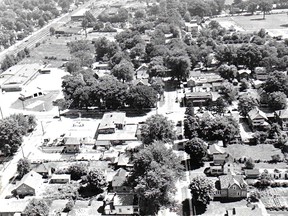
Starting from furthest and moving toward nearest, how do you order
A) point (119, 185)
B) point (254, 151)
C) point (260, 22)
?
point (260, 22)
point (254, 151)
point (119, 185)

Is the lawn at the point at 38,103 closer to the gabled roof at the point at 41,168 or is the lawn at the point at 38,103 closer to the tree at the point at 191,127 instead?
the gabled roof at the point at 41,168

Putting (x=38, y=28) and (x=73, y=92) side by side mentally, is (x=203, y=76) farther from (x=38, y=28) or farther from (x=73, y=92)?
(x=38, y=28)

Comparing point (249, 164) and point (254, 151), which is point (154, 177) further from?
point (254, 151)

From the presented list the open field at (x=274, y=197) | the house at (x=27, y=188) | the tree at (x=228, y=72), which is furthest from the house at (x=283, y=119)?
the house at (x=27, y=188)

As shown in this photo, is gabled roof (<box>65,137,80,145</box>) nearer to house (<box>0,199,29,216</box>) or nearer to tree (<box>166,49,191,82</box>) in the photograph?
house (<box>0,199,29,216</box>)

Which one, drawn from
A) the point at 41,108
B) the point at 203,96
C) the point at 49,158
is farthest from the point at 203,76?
the point at 49,158

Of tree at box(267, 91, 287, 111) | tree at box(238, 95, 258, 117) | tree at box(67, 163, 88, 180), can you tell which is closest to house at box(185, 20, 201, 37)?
tree at box(267, 91, 287, 111)

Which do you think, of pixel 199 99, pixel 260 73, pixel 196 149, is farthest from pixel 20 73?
pixel 196 149
